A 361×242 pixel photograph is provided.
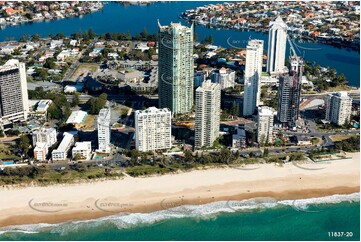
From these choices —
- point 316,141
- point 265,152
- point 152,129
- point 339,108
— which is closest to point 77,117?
point 152,129

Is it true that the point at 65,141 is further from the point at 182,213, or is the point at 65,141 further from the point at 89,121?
the point at 182,213

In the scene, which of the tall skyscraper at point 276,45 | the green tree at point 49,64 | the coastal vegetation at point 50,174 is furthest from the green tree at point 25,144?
the tall skyscraper at point 276,45

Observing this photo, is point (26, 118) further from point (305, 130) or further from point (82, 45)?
point (82, 45)

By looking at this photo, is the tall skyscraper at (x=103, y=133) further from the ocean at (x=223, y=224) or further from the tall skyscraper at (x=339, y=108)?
the tall skyscraper at (x=339, y=108)

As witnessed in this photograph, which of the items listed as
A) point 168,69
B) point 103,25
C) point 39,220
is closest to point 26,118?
point 168,69

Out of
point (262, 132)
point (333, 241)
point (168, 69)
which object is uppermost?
point (168, 69)

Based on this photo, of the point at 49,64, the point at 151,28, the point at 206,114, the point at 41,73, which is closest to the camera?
the point at 206,114
